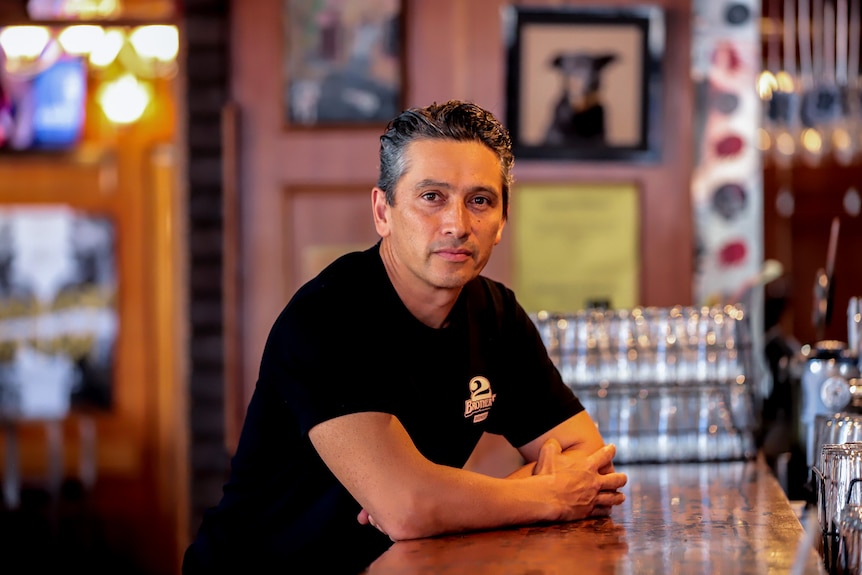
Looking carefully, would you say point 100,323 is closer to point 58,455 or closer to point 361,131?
point 58,455

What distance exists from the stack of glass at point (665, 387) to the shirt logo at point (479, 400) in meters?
0.54

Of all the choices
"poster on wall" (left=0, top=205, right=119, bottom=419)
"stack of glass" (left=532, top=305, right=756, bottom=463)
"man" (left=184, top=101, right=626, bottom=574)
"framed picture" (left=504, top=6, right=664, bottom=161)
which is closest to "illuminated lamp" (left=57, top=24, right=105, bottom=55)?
"poster on wall" (left=0, top=205, right=119, bottom=419)

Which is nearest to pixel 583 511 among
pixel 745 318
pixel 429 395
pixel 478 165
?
pixel 429 395

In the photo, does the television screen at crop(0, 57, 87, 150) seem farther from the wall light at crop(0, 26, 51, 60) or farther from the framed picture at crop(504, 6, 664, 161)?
the framed picture at crop(504, 6, 664, 161)

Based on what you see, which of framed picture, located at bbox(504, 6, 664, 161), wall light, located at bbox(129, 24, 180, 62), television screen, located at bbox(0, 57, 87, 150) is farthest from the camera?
television screen, located at bbox(0, 57, 87, 150)

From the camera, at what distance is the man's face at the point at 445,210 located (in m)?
1.96

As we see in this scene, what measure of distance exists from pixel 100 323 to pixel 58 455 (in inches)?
33.4

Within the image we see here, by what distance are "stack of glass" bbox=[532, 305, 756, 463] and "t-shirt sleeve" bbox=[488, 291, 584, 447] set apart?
0.41 metres

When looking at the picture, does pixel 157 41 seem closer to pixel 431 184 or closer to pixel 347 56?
pixel 347 56

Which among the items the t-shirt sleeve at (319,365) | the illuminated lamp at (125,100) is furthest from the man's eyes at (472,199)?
the illuminated lamp at (125,100)

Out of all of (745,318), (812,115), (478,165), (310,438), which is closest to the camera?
(310,438)

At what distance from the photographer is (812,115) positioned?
520 cm

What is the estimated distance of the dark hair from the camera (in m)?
1.98

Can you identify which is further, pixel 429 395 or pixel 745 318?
pixel 745 318
